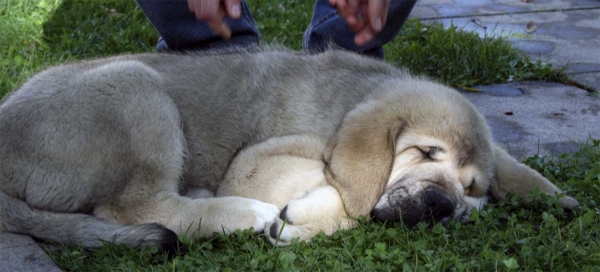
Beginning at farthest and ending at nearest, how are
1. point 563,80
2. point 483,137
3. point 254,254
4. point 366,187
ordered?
point 563,80
point 483,137
point 366,187
point 254,254

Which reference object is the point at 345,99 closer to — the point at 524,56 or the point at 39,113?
the point at 39,113

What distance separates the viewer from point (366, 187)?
3197 mm

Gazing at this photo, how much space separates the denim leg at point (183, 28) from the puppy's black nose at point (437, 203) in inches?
80.3

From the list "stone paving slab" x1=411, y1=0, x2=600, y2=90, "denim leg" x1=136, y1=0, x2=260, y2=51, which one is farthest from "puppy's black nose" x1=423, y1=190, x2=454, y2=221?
"stone paving slab" x1=411, y1=0, x2=600, y2=90

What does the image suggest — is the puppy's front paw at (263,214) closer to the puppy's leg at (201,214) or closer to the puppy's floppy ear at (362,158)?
the puppy's leg at (201,214)

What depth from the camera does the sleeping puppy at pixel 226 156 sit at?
3.13 m

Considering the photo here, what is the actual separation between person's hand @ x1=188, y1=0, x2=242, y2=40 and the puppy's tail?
826 millimetres

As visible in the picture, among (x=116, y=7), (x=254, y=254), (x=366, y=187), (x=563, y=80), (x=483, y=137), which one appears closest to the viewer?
(x=254, y=254)

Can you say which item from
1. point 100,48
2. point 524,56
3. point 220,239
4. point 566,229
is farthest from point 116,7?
point 566,229

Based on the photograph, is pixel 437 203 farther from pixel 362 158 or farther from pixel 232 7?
pixel 232 7

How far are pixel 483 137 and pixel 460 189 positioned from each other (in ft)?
1.01

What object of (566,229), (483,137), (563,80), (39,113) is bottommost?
(563,80)

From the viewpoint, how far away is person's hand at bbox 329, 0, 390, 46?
3.06 meters

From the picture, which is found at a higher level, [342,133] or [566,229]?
[342,133]
